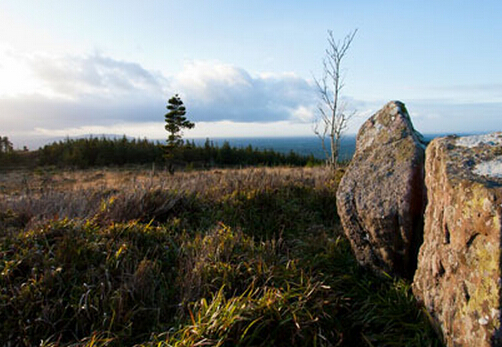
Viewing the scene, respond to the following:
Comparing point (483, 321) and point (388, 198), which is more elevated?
point (388, 198)

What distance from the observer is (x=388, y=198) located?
2912 millimetres

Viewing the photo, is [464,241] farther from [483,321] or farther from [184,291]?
[184,291]

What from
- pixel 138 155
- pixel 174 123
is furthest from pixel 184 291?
pixel 138 155

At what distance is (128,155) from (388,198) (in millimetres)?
41738

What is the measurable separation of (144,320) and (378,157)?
2.80 m

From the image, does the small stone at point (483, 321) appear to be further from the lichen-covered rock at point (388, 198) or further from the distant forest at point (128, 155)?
the distant forest at point (128, 155)

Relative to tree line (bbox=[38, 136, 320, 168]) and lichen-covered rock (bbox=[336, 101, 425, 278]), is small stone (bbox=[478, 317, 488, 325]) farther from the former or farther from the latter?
tree line (bbox=[38, 136, 320, 168])

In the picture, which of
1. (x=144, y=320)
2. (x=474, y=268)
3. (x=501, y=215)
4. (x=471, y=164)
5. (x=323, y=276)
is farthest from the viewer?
(x=323, y=276)

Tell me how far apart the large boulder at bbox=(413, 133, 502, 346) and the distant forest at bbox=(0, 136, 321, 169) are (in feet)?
108

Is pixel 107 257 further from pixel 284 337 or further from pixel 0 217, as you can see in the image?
pixel 0 217

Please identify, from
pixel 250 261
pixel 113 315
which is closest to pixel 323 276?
pixel 250 261

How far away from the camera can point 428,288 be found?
7.73ft

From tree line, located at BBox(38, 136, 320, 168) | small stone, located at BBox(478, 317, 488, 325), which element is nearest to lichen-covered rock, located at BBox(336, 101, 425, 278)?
small stone, located at BBox(478, 317, 488, 325)

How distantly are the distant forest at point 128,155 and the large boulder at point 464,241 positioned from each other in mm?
32998
